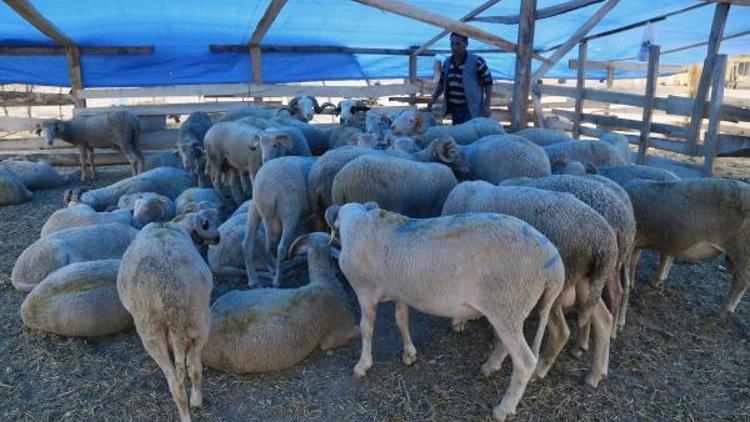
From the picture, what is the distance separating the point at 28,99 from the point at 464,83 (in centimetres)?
871

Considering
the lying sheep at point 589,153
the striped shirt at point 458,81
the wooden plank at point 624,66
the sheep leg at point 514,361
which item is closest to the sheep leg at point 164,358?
the sheep leg at point 514,361

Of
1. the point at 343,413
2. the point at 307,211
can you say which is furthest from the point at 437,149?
the point at 343,413

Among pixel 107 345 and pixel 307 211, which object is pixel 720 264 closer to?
pixel 307 211

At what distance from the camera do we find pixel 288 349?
3.51 metres

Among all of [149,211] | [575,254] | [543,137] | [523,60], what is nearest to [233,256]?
[149,211]

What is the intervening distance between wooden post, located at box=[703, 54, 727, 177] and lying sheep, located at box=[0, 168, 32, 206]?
10.3m

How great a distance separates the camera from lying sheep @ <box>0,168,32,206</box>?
25.5ft

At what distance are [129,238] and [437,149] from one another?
3.09m

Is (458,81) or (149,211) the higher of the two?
(458,81)

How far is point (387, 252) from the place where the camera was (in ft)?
10.5

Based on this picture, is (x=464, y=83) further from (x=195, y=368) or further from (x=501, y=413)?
(x=195, y=368)

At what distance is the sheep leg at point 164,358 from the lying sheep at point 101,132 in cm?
749

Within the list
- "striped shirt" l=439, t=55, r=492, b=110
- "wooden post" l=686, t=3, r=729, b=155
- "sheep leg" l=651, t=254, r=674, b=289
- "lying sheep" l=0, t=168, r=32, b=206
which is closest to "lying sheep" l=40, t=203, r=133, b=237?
"lying sheep" l=0, t=168, r=32, b=206

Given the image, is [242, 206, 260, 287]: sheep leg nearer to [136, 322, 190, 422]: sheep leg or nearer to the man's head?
[136, 322, 190, 422]: sheep leg
